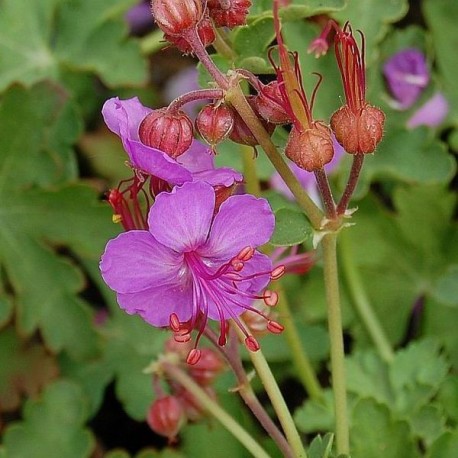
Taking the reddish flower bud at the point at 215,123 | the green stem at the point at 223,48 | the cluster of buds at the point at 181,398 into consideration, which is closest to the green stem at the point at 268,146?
the reddish flower bud at the point at 215,123

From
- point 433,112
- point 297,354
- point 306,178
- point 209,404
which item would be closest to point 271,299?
point 209,404

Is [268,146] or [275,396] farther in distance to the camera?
[275,396]

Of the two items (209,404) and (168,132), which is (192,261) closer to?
(168,132)

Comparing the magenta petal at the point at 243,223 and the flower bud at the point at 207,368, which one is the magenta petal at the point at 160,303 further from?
the flower bud at the point at 207,368

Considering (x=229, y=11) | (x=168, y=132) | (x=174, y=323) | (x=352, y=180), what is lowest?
(x=174, y=323)

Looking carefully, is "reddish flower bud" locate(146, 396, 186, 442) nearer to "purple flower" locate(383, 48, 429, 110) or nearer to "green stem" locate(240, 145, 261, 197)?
"green stem" locate(240, 145, 261, 197)

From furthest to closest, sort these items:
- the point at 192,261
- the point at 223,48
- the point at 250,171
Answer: the point at 250,171 → the point at 223,48 → the point at 192,261
